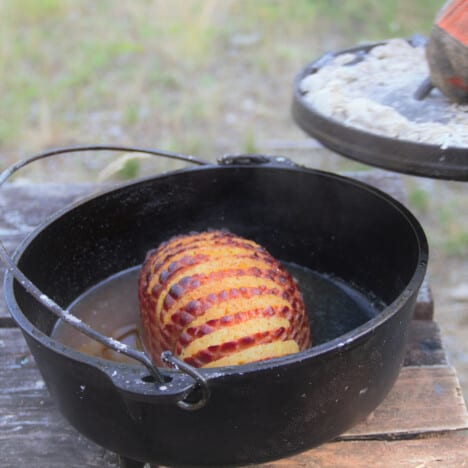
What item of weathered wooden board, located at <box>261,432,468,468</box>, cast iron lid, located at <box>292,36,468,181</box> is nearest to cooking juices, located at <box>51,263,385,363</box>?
weathered wooden board, located at <box>261,432,468,468</box>

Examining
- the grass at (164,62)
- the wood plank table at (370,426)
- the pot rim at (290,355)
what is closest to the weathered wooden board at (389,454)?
the wood plank table at (370,426)

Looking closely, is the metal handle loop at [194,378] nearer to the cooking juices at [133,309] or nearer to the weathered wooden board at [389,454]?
the weathered wooden board at [389,454]

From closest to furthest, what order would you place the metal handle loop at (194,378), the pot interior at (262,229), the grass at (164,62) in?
the metal handle loop at (194,378) → the pot interior at (262,229) → the grass at (164,62)

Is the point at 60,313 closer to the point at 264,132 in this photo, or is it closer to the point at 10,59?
the point at 264,132

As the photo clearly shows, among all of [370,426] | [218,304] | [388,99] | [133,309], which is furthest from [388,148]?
[133,309]

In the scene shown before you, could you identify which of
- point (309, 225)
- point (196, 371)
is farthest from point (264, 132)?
point (196, 371)

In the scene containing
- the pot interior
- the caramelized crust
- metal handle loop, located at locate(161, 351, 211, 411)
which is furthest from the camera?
the pot interior

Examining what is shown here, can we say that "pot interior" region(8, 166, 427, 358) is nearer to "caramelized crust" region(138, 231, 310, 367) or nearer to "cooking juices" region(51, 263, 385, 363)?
"cooking juices" region(51, 263, 385, 363)
